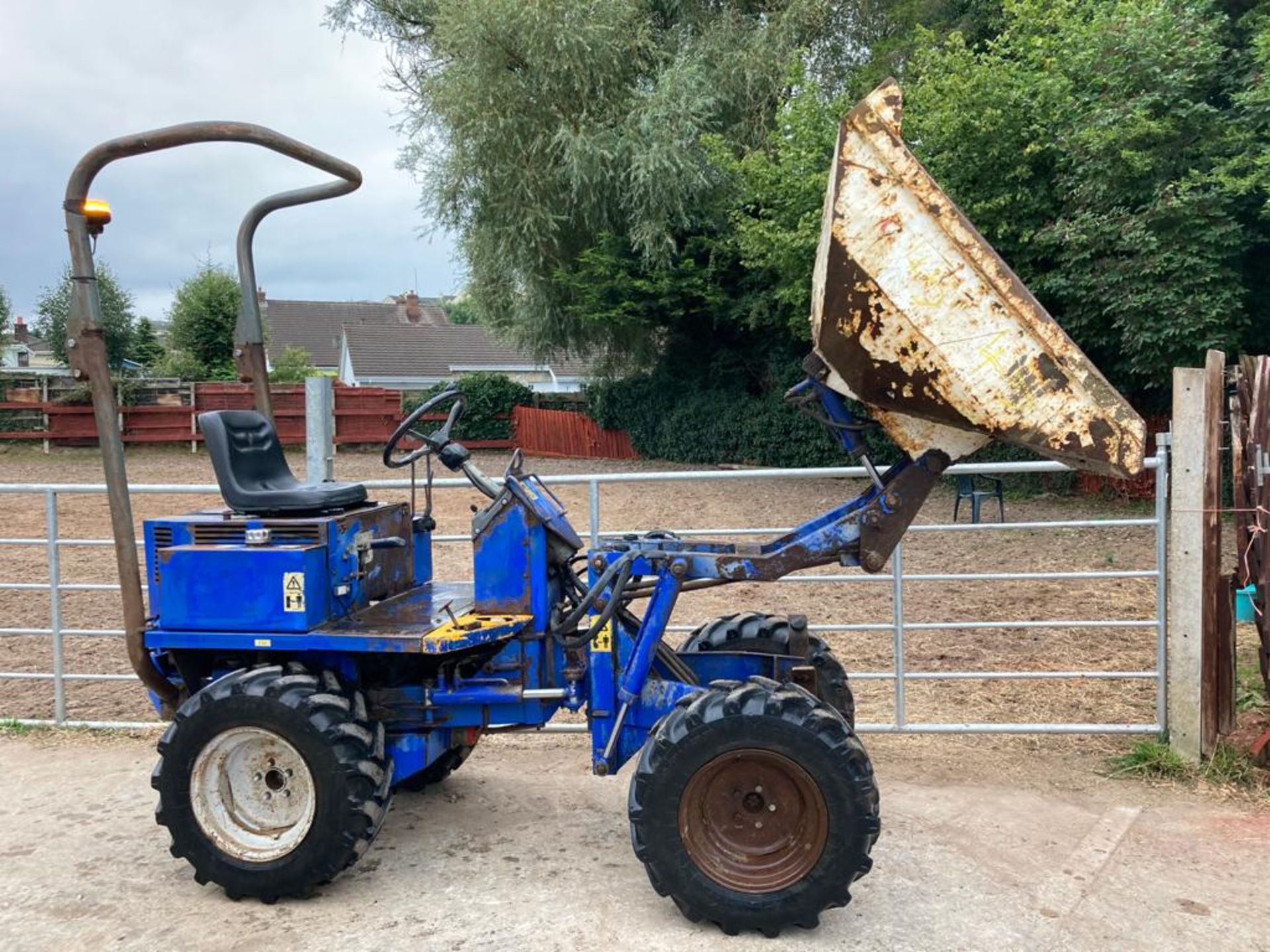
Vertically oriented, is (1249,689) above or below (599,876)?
above

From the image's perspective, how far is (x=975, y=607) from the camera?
29.6ft

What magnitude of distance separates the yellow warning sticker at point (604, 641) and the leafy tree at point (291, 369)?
33.0m

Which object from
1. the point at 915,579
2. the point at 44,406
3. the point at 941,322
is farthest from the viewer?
the point at 44,406

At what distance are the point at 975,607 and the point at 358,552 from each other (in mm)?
6310

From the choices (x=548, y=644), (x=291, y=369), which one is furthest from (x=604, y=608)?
(x=291, y=369)

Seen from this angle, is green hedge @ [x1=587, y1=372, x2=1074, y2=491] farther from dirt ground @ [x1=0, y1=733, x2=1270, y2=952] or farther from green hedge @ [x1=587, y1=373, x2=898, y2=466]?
dirt ground @ [x1=0, y1=733, x2=1270, y2=952]

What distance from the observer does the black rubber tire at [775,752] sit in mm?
3459

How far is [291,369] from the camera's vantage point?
4009cm

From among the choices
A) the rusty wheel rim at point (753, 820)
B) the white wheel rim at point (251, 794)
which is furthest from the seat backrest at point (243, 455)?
the rusty wheel rim at point (753, 820)

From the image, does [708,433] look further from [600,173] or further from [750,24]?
[750,24]

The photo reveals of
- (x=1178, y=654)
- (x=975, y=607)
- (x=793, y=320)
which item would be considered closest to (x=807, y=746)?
(x=1178, y=654)

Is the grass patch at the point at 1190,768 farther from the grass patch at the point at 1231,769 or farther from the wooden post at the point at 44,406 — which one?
the wooden post at the point at 44,406

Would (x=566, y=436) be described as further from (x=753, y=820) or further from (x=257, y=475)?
(x=753, y=820)

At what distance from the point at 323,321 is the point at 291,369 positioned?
23.6 m
